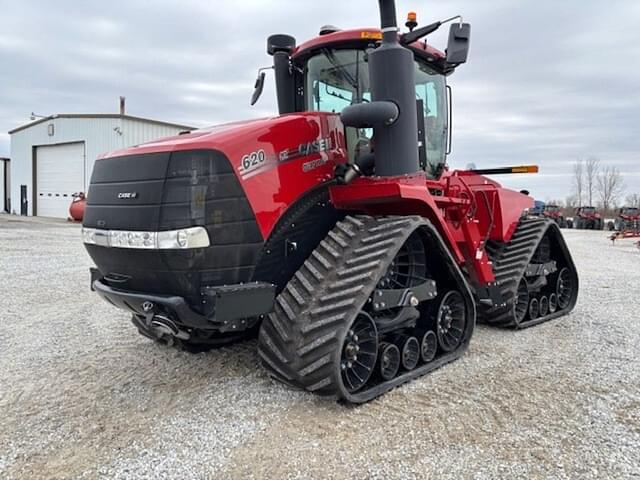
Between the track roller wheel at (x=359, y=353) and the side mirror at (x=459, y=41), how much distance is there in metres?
2.03

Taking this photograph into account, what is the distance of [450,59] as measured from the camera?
4.14 metres

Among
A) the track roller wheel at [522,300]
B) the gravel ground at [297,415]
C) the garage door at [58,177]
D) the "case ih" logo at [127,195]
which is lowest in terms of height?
the gravel ground at [297,415]

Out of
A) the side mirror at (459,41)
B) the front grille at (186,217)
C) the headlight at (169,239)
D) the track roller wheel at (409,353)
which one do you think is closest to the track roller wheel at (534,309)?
Answer: the track roller wheel at (409,353)

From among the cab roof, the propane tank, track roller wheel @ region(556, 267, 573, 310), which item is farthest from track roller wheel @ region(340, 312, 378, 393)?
the propane tank

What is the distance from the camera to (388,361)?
13.8 ft

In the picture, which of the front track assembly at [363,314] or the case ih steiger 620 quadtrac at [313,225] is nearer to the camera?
the case ih steiger 620 quadtrac at [313,225]

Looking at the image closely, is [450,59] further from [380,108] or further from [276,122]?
[276,122]

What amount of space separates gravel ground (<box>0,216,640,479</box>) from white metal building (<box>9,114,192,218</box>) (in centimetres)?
2412

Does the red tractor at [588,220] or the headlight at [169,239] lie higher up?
the red tractor at [588,220]

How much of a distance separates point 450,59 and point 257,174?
1740 mm

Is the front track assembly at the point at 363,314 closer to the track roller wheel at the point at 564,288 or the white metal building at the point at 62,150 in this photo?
the track roller wheel at the point at 564,288

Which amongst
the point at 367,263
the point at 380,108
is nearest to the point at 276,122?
the point at 380,108

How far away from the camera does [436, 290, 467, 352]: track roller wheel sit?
481 centimetres

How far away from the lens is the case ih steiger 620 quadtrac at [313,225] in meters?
3.44
